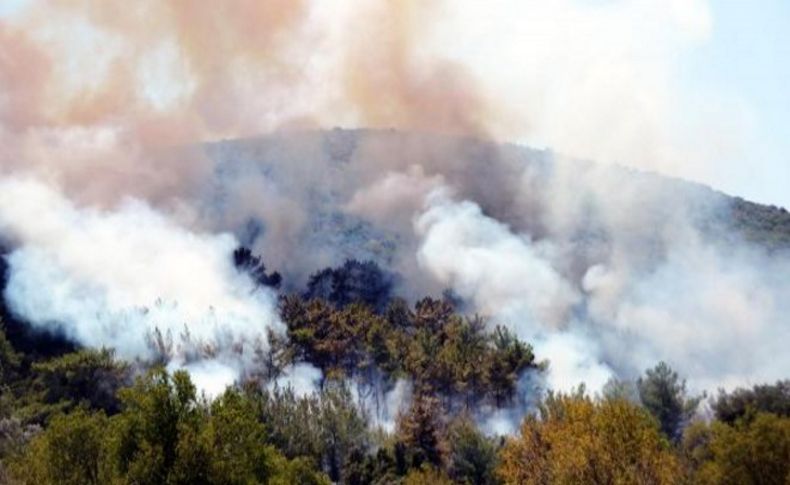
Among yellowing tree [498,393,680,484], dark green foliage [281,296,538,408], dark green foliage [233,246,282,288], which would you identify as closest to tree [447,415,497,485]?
dark green foliage [281,296,538,408]

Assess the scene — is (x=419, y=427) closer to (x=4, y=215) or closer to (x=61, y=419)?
(x=61, y=419)

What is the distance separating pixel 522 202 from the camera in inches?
6604

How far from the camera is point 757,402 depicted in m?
69.4

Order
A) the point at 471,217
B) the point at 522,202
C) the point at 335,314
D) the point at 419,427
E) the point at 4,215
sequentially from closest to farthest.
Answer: the point at 419,427 → the point at 335,314 → the point at 4,215 → the point at 471,217 → the point at 522,202

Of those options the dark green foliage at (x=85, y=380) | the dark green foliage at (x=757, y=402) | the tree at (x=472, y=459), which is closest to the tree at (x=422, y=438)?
the tree at (x=472, y=459)

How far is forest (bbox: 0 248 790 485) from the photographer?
3528 cm

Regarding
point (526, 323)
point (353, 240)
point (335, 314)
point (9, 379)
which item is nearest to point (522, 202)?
point (353, 240)

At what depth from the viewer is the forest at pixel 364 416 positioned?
116 ft

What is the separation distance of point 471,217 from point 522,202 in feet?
65.8

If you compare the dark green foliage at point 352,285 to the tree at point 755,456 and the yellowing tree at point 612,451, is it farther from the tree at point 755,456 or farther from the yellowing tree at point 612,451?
the yellowing tree at point 612,451

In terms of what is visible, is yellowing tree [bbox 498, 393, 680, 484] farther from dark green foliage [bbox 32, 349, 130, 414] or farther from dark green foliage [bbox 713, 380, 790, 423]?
dark green foliage [bbox 32, 349, 130, 414]

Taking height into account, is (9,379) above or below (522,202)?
below

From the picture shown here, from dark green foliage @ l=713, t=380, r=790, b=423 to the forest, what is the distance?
0.19 m

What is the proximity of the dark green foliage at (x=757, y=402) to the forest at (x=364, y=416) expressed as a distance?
0.63 ft
